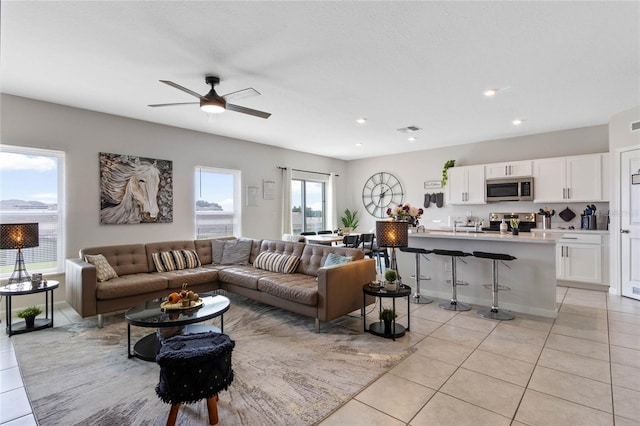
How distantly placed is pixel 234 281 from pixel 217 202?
232 cm

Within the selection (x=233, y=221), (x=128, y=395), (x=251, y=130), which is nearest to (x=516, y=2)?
(x=128, y=395)

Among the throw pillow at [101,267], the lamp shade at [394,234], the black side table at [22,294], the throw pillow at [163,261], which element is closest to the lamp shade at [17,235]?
the black side table at [22,294]

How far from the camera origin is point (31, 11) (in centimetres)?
239

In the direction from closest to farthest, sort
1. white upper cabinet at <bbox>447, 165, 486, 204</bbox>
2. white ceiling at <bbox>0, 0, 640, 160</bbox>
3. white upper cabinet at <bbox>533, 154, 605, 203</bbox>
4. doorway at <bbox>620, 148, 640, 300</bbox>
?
white ceiling at <bbox>0, 0, 640, 160</bbox>, doorway at <bbox>620, 148, 640, 300</bbox>, white upper cabinet at <bbox>533, 154, 605, 203</bbox>, white upper cabinet at <bbox>447, 165, 486, 204</bbox>

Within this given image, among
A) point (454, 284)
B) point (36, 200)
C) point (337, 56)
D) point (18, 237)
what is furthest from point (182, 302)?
point (454, 284)

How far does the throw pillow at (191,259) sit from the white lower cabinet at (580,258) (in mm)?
5985

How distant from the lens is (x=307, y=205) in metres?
8.50

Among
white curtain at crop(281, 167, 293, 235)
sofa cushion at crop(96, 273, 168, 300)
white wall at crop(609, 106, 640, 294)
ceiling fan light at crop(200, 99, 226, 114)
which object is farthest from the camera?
white curtain at crop(281, 167, 293, 235)

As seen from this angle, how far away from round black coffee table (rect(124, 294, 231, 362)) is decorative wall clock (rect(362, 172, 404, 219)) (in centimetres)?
599

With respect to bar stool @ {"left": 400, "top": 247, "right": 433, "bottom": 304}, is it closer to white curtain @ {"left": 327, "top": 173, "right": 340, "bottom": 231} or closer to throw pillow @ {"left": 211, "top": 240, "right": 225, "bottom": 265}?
throw pillow @ {"left": 211, "top": 240, "right": 225, "bottom": 265}

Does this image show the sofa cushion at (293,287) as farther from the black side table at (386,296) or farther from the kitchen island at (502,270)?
the kitchen island at (502,270)

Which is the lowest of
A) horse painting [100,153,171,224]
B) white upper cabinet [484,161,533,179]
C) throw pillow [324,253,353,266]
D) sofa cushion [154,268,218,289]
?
sofa cushion [154,268,218,289]

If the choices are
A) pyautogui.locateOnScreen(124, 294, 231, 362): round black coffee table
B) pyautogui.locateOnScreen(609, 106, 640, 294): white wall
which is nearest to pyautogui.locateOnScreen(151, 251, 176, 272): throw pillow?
pyautogui.locateOnScreen(124, 294, 231, 362): round black coffee table

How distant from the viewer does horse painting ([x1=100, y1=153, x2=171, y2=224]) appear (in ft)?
16.0
